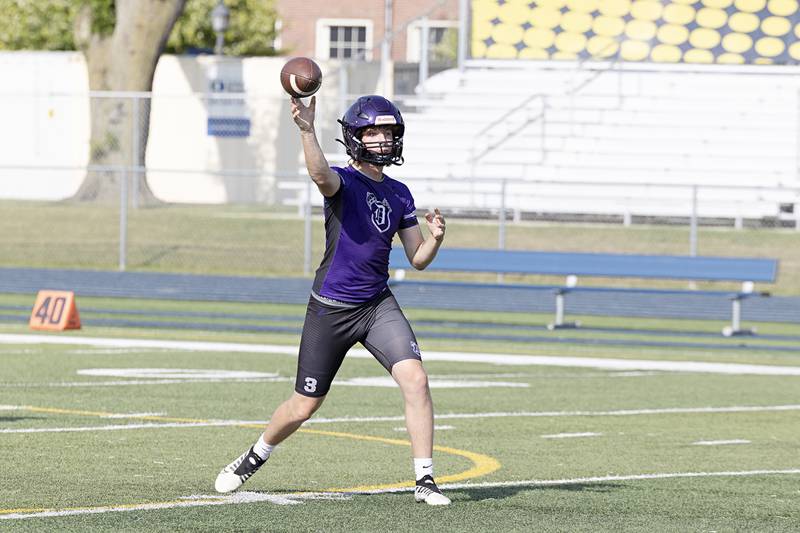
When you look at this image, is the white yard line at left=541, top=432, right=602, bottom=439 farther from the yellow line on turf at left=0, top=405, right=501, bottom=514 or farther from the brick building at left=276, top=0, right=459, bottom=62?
the brick building at left=276, top=0, right=459, bottom=62

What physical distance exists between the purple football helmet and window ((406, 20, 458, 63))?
40168 mm

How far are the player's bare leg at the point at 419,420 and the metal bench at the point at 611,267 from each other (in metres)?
12.6

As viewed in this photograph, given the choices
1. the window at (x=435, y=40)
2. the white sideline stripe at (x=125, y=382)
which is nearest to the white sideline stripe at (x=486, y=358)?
the white sideline stripe at (x=125, y=382)

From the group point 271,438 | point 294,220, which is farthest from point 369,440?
point 294,220

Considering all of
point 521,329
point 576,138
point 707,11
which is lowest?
point 521,329

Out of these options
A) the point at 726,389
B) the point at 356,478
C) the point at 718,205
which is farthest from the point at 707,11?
the point at 356,478

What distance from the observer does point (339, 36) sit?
55.6 metres

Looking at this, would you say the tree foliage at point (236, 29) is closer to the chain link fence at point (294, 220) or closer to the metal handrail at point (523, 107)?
the chain link fence at point (294, 220)

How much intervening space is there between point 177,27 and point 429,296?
2536cm

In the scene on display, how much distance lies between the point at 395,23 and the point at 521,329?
116 feet

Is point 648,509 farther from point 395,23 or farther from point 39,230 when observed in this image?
point 395,23

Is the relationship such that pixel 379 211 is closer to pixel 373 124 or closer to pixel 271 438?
pixel 373 124

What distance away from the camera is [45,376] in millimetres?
13680

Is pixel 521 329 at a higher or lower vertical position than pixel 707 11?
lower
